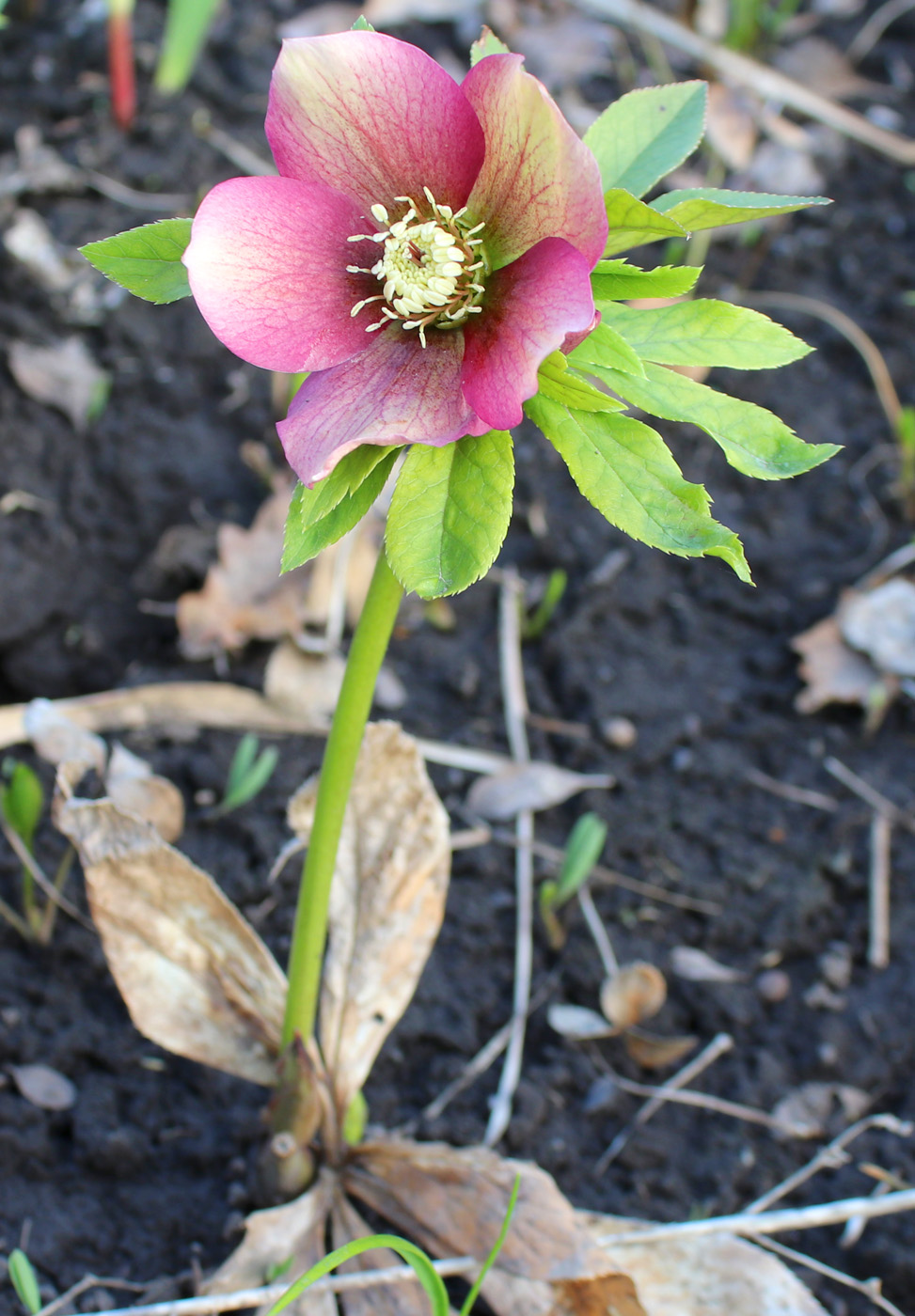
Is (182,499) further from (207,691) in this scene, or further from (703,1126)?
(703,1126)

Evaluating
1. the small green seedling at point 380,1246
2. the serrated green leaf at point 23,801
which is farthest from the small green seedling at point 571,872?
the serrated green leaf at point 23,801

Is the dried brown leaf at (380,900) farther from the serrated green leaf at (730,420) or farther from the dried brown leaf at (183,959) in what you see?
the serrated green leaf at (730,420)

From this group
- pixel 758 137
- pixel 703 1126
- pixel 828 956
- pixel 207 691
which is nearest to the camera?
pixel 703 1126

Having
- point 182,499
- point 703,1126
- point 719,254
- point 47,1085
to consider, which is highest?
point 719,254

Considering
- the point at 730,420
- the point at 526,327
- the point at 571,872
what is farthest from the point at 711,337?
the point at 571,872

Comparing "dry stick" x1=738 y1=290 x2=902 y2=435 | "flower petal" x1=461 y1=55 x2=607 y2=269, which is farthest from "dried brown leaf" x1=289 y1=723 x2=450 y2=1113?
"dry stick" x1=738 y1=290 x2=902 y2=435

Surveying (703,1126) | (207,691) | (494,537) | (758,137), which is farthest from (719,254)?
(494,537)

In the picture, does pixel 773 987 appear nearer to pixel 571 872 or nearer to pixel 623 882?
pixel 623 882
